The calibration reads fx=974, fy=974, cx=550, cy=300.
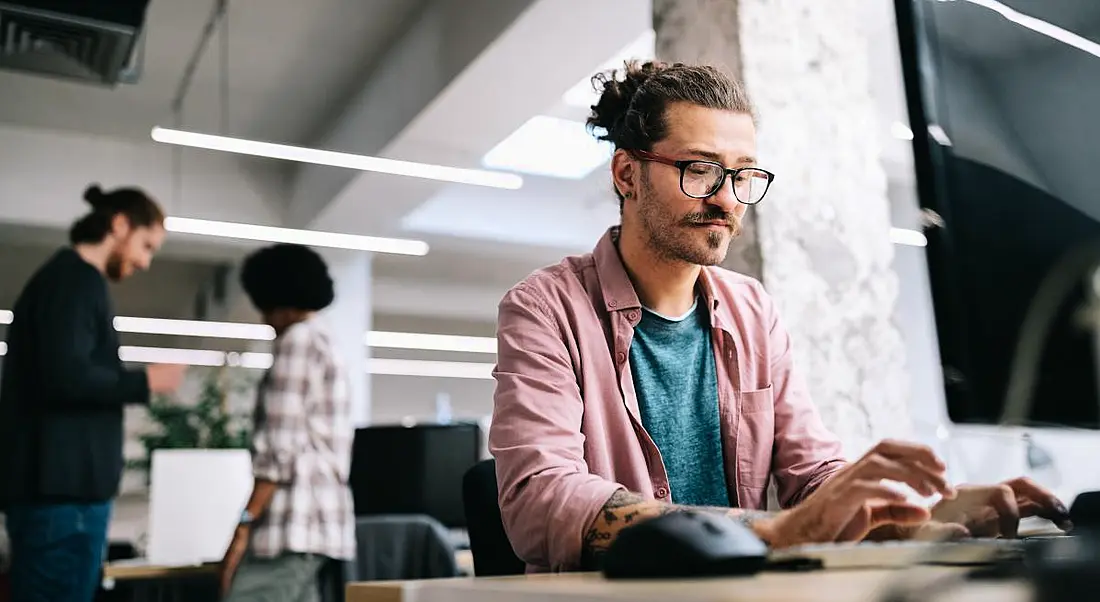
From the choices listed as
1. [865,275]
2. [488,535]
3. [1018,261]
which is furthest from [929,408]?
[1018,261]

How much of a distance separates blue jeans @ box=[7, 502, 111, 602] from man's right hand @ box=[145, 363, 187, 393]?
38cm

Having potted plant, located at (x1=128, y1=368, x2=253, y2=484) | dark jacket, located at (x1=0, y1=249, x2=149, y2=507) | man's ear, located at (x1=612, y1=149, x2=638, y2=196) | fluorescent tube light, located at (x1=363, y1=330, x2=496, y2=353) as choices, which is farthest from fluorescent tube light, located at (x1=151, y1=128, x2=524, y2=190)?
fluorescent tube light, located at (x1=363, y1=330, x2=496, y2=353)

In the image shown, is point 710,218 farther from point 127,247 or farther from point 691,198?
point 127,247

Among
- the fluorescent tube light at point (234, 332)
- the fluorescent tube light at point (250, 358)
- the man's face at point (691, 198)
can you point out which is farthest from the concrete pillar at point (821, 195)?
the fluorescent tube light at point (250, 358)

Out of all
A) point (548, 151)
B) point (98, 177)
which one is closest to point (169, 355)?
point (98, 177)

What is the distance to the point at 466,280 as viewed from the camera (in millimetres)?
9820

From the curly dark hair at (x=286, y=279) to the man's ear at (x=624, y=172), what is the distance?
4.29 ft

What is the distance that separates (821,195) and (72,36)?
108 inches

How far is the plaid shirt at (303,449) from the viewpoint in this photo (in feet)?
8.00

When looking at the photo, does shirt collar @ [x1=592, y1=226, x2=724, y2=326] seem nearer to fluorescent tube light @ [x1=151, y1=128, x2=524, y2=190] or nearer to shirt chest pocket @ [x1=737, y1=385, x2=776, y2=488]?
shirt chest pocket @ [x1=737, y1=385, x2=776, y2=488]

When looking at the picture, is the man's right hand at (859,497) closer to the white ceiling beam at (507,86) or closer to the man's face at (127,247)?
the man's face at (127,247)

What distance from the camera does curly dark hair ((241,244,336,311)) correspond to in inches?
101

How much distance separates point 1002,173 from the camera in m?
0.63

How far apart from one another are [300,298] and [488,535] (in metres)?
1.43
